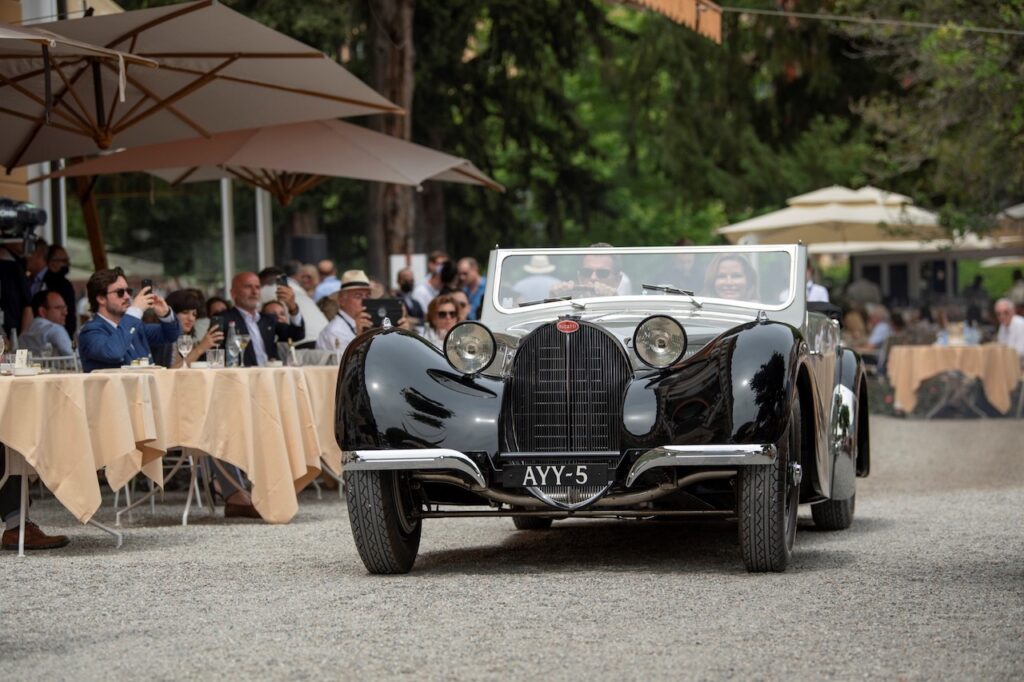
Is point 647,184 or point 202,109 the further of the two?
point 647,184

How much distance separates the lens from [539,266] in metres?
9.98

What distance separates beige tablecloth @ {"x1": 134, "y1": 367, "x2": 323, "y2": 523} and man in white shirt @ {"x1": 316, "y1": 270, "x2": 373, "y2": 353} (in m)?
1.87

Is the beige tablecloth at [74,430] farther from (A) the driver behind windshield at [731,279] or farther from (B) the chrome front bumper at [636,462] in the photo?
(A) the driver behind windshield at [731,279]

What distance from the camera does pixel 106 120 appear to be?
13148 millimetres

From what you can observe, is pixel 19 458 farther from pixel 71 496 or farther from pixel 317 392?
pixel 317 392

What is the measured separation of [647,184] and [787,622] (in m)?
37.0

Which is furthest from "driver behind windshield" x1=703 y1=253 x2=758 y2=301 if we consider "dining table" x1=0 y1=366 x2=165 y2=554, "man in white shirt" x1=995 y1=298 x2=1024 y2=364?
"man in white shirt" x1=995 y1=298 x2=1024 y2=364

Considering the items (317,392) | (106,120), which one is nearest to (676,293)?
(317,392)

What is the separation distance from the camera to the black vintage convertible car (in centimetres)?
784

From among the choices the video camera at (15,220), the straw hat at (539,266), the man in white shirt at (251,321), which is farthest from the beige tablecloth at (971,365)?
the straw hat at (539,266)

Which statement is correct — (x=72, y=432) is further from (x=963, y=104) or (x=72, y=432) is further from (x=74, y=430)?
(x=963, y=104)

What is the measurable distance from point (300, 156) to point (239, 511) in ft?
14.8

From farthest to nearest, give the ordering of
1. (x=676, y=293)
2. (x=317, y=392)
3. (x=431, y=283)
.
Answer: (x=431, y=283)
(x=317, y=392)
(x=676, y=293)

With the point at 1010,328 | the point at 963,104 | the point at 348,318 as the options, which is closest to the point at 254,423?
the point at 348,318
